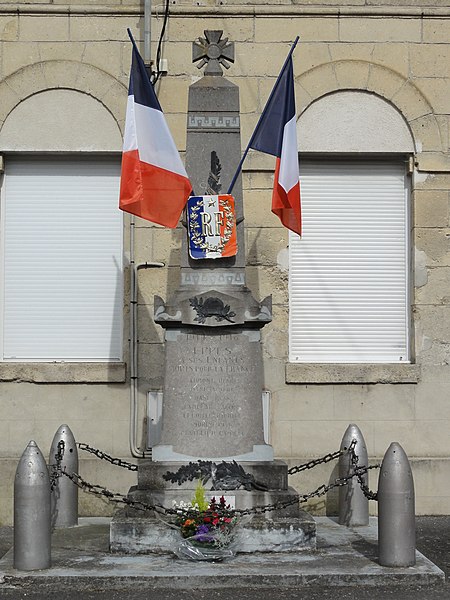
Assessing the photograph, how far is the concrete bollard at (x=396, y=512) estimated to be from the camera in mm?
7746

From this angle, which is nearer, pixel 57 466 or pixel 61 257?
pixel 57 466

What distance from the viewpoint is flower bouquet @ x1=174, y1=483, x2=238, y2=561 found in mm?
7941

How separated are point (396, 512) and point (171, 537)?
1847 mm

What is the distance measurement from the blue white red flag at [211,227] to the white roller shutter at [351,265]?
2514 millimetres

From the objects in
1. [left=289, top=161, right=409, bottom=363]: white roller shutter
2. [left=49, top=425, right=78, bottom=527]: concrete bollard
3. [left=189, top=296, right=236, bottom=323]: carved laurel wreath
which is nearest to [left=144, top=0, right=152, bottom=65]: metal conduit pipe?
[left=289, top=161, right=409, bottom=363]: white roller shutter

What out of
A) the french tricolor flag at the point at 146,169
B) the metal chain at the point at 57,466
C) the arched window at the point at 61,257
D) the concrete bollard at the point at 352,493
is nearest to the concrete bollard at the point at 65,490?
the metal chain at the point at 57,466

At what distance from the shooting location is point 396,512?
7738 millimetres

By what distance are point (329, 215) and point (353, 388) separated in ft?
6.49

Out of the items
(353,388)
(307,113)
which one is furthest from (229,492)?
(307,113)

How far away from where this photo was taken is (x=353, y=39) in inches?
445

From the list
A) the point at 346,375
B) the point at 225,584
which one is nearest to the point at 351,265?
the point at 346,375

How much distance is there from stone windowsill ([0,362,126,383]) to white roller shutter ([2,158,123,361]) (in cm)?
36

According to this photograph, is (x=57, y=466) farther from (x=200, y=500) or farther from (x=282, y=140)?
(x=282, y=140)

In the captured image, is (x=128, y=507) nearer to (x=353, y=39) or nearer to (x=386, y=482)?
(x=386, y=482)
